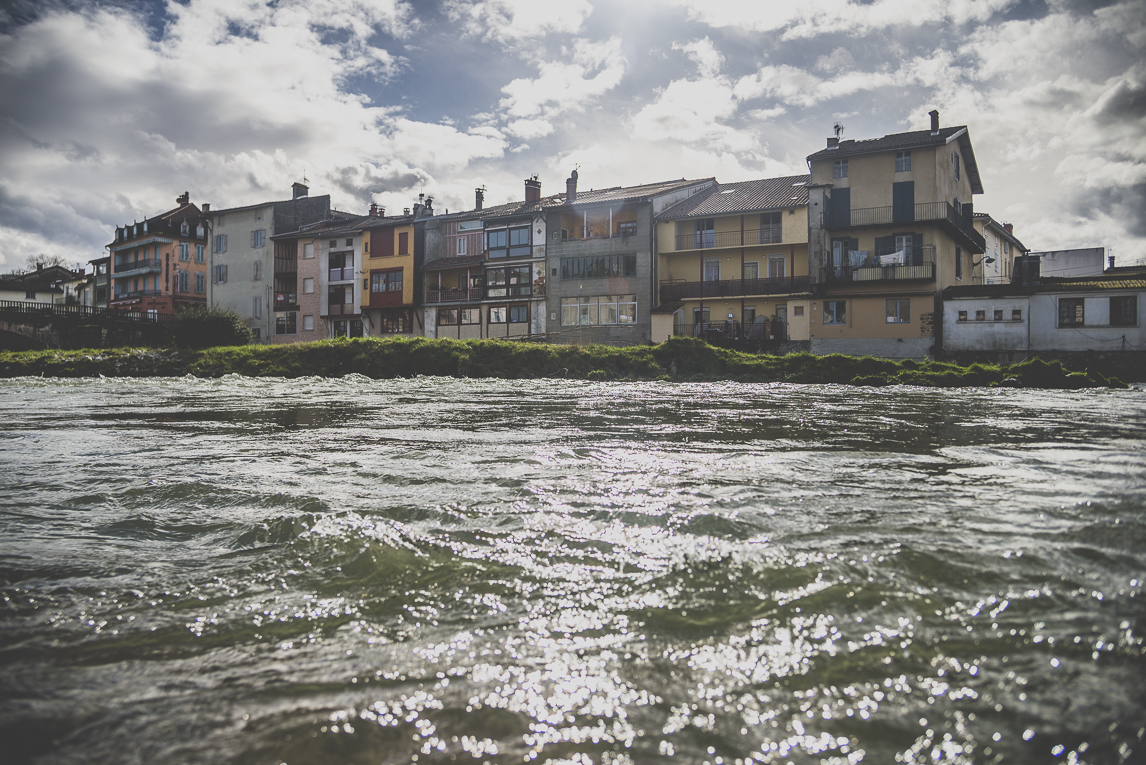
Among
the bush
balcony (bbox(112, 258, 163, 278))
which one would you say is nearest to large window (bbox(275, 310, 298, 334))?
balcony (bbox(112, 258, 163, 278))

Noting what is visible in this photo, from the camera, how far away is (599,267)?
41.9 meters

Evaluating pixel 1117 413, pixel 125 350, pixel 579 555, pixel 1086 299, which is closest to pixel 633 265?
pixel 1086 299

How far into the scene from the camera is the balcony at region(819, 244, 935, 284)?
3400 cm

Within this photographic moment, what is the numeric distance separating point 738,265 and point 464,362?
788 inches

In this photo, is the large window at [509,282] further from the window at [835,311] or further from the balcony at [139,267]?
the balcony at [139,267]

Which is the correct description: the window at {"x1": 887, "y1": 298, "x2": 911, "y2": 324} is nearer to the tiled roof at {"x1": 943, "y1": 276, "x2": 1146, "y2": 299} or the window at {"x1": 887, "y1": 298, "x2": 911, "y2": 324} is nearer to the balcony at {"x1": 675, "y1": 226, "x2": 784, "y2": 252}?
the tiled roof at {"x1": 943, "y1": 276, "x2": 1146, "y2": 299}

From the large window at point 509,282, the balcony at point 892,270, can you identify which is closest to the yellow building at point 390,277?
the large window at point 509,282

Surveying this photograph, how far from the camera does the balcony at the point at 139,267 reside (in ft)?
211

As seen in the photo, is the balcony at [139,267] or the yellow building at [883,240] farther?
the balcony at [139,267]

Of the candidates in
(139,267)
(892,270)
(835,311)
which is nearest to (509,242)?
(835,311)

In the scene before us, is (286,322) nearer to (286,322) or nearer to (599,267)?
(286,322)

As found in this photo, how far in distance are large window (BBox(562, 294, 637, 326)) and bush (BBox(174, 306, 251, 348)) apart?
18.4m

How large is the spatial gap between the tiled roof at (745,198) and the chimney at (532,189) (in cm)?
1093

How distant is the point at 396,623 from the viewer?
2.20 metres
